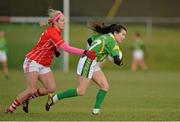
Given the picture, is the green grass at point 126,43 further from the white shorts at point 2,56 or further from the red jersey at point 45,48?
the red jersey at point 45,48

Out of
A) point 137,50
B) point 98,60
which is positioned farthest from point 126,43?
point 98,60

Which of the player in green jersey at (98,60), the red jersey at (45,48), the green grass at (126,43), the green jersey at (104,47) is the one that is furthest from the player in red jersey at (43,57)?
the green grass at (126,43)

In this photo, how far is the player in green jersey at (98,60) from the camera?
13.8 m

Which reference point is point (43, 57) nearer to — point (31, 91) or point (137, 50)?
point (31, 91)

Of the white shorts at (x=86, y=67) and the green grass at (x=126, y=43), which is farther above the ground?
the green grass at (x=126, y=43)

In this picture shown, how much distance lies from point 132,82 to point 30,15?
30.8ft

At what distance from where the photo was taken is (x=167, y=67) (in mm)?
40812

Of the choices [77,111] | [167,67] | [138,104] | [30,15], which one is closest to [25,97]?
[77,111]

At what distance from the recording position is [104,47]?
1388cm

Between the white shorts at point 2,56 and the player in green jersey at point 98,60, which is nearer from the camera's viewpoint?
the player in green jersey at point 98,60

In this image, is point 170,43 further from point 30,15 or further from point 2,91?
point 2,91

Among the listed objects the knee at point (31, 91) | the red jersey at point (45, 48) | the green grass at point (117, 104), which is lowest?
the green grass at point (117, 104)

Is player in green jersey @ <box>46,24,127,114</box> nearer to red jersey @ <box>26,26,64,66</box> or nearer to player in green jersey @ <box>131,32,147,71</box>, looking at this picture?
red jersey @ <box>26,26,64,66</box>

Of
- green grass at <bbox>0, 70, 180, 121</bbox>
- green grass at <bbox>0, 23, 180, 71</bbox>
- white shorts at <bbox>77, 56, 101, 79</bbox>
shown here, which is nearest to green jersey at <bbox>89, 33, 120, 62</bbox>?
white shorts at <bbox>77, 56, 101, 79</bbox>
